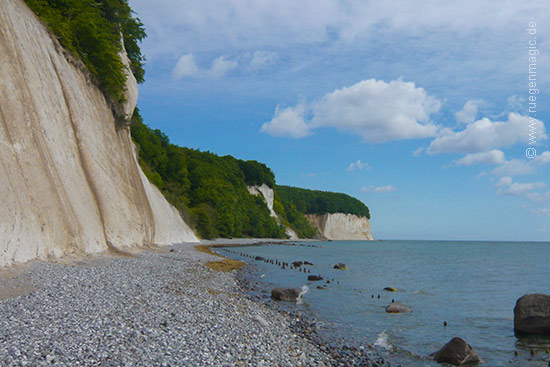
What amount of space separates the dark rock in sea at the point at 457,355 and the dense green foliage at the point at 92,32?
25340 mm

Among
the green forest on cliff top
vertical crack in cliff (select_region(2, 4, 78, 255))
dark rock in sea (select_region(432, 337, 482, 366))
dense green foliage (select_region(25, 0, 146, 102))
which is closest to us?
dark rock in sea (select_region(432, 337, 482, 366))

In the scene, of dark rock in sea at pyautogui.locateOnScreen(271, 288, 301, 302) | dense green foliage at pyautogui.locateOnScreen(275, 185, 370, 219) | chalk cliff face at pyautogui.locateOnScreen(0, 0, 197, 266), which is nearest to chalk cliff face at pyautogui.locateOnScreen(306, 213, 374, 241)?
dense green foliage at pyautogui.locateOnScreen(275, 185, 370, 219)

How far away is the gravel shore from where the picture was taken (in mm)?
6719

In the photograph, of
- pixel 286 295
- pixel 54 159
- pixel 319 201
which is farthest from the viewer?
pixel 319 201

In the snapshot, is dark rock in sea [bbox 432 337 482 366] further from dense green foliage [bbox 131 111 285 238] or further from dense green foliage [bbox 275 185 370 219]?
dense green foliage [bbox 275 185 370 219]

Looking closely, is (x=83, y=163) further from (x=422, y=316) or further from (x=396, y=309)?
(x=422, y=316)

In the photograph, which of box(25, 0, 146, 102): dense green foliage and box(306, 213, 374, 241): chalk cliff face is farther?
box(306, 213, 374, 241): chalk cliff face

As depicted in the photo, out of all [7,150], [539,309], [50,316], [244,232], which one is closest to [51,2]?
[7,150]

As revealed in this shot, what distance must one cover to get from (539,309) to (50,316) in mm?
13778

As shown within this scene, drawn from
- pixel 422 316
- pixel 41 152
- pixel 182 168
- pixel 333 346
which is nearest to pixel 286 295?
pixel 422 316

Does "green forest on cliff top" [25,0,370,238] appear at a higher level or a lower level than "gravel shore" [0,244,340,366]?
higher

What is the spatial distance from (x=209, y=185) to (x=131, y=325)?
69120mm

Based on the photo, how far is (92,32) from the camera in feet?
83.8

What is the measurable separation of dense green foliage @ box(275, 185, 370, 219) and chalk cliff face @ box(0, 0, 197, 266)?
109 meters
